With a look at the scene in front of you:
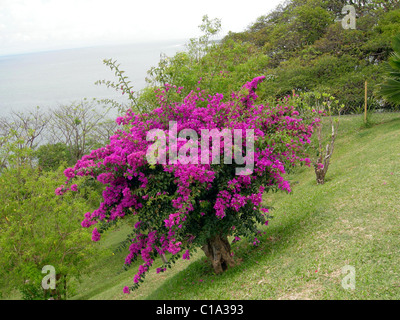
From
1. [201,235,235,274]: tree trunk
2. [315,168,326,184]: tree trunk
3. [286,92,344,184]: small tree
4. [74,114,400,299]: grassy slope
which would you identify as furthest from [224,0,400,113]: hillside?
[201,235,235,274]: tree trunk

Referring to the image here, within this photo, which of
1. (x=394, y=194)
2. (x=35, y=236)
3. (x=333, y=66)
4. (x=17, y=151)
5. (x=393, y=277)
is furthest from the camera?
(x=333, y=66)

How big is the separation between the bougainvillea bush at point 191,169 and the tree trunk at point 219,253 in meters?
0.10

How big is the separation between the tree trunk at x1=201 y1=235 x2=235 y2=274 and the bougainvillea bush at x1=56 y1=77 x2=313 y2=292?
0.10 metres

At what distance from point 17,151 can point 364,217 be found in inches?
457

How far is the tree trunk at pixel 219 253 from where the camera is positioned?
7.19 metres

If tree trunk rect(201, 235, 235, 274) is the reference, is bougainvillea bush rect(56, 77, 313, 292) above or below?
above

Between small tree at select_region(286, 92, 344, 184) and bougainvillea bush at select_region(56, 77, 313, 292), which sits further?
small tree at select_region(286, 92, 344, 184)

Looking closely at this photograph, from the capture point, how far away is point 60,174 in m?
15.2

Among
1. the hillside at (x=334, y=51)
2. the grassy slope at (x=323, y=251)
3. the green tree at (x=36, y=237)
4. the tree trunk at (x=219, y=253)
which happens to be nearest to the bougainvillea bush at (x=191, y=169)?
the tree trunk at (x=219, y=253)

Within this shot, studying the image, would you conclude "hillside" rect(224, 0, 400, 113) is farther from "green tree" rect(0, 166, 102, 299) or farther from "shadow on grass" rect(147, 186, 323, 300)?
"green tree" rect(0, 166, 102, 299)

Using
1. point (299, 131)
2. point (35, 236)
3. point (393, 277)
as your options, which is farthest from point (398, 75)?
point (35, 236)

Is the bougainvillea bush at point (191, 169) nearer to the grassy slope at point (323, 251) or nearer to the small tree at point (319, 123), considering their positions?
the small tree at point (319, 123)

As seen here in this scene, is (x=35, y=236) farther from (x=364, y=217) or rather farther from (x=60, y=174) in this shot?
(x=364, y=217)

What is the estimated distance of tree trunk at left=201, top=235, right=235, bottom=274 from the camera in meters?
7.19
